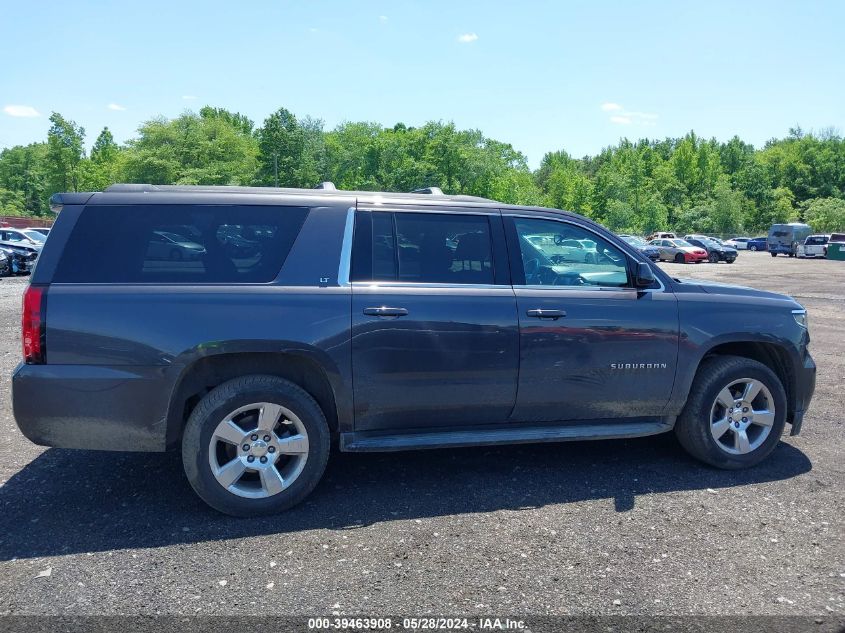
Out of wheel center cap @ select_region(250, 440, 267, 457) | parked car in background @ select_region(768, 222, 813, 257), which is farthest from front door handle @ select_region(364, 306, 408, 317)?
parked car in background @ select_region(768, 222, 813, 257)

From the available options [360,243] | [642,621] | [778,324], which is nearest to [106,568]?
[360,243]

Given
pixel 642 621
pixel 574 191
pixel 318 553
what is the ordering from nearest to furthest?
1. pixel 642 621
2. pixel 318 553
3. pixel 574 191

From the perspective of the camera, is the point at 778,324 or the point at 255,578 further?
the point at 778,324

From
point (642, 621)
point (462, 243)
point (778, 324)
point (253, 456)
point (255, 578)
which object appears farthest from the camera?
point (778, 324)

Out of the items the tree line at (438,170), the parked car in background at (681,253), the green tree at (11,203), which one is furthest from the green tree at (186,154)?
the parked car in background at (681,253)

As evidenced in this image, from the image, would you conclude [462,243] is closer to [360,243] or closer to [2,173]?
[360,243]

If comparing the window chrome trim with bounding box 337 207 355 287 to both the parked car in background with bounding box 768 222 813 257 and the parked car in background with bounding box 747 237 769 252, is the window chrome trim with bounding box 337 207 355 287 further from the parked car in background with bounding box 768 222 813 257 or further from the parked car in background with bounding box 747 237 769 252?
the parked car in background with bounding box 747 237 769 252

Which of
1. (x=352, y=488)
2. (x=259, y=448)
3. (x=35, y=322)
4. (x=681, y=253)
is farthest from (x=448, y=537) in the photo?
(x=681, y=253)

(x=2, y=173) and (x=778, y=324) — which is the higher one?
(x=2, y=173)

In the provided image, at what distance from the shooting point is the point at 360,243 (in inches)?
160

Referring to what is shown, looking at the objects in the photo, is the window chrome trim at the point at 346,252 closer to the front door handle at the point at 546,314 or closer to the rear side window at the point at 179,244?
the rear side window at the point at 179,244

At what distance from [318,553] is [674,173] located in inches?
4356

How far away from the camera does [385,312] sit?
391cm

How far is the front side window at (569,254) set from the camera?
14.5ft
